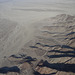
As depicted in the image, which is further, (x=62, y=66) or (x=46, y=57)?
(x=46, y=57)

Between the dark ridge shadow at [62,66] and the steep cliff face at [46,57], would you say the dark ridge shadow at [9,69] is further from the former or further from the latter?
the dark ridge shadow at [62,66]

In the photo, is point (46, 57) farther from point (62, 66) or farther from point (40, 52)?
point (62, 66)

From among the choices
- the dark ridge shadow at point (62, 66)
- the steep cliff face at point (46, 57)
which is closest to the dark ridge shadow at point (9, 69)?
the steep cliff face at point (46, 57)

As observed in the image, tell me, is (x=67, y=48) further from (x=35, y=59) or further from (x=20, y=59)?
(x=20, y=59)

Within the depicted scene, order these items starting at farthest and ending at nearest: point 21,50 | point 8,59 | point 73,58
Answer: point 21,50 < point 8,59 < point 73,58

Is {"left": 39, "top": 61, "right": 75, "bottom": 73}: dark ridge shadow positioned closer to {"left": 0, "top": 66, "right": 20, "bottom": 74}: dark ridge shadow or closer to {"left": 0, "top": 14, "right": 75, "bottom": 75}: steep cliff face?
{"left": 0, "top": 14, "right": 75, "bottom": 75}: steep cliff face

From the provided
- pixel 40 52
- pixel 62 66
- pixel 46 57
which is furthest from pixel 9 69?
pixel 62 66

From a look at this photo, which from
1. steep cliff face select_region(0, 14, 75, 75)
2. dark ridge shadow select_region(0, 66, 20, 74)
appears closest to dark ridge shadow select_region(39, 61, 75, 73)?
steep cliff face select_region(0, 14, 75, 75)

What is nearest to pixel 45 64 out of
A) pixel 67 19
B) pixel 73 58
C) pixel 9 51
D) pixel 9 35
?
pixel 73 58
